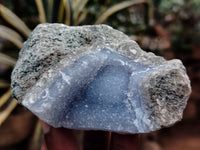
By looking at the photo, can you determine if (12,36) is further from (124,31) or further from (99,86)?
(99,86)

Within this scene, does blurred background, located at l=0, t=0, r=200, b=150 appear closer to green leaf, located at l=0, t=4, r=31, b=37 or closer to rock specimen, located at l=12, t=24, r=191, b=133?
green leaf, located at l=0, t=4, r=31, b=37

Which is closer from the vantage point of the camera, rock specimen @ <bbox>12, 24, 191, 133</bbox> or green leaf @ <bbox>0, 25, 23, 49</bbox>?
rock specimen @ <bbox>12, 24, 191, 133</bbox>

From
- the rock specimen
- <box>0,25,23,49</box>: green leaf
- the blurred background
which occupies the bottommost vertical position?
the blurred background

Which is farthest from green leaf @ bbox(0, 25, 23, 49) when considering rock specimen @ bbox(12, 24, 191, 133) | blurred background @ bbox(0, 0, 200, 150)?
rock specimen @ bbox(12, 24, 191, 133)

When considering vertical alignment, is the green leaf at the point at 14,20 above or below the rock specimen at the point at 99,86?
below

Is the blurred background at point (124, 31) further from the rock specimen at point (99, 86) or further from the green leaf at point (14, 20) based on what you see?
the rock specimen at point (99, 86)

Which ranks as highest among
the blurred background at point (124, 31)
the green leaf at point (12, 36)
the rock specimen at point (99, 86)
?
the rock specimen at point (99, 86)

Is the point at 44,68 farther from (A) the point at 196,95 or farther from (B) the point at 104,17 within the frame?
(A) the point at 196,95

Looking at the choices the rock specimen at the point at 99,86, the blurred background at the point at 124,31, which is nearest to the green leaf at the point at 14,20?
the blurred background at the point at 124,31
